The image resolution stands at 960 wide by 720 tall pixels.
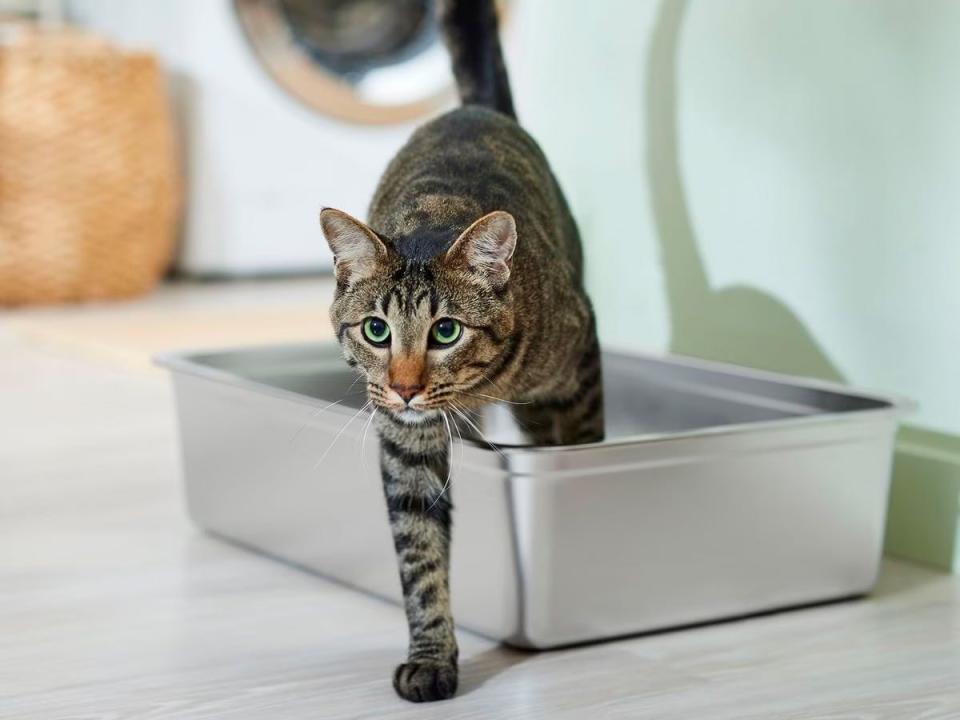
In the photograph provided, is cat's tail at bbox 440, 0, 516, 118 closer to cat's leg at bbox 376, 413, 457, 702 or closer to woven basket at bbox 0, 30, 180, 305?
cat's leg at bbox 376, 413, 457, 702

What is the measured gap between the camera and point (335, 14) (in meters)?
4.27

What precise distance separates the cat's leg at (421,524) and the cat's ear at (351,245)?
141mm

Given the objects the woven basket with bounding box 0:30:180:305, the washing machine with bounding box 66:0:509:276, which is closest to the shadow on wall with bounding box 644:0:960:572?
→ the woven basket with bounding box 0:30:180:305

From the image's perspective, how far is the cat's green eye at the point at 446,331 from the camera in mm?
1181

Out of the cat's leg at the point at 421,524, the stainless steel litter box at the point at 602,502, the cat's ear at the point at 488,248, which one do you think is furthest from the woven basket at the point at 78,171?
the cat's ear at the point at 488,248

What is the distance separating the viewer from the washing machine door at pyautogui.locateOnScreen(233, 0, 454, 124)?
410cm

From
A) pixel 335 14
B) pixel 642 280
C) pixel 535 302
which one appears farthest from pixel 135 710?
pixel 335 14

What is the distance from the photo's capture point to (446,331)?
1.19 m

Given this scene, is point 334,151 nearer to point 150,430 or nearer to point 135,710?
point 150,430

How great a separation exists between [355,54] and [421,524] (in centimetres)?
322

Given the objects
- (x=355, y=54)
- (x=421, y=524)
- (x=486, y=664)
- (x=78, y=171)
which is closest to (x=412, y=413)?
(x=421, y=524)

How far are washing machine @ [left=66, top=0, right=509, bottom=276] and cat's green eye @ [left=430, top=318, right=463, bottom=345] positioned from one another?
2959 millimetres

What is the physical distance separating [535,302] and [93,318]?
231 cm

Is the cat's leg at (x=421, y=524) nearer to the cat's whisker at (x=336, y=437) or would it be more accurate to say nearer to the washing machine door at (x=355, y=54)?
the cat's whisker at (x=336, y=437)
